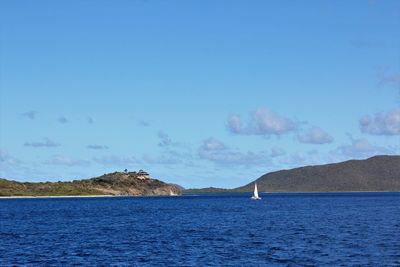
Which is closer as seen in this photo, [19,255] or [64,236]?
[19,255]

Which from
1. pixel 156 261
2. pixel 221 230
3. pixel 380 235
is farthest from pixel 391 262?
pixel 221 230

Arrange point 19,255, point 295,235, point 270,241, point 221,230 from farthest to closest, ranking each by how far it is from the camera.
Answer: point 221,230 < point 295,235 < point 270,241 < point 19,255

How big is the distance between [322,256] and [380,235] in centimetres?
3192

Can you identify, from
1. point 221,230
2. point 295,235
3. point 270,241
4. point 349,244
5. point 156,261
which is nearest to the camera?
point 156,261

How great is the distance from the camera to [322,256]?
8556 cm

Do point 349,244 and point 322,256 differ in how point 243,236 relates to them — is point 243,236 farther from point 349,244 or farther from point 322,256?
point 322,256

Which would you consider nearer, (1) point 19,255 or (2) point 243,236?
(1) point 19,255

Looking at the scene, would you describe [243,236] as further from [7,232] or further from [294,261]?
[7,232]

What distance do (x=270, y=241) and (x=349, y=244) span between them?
1341 cm

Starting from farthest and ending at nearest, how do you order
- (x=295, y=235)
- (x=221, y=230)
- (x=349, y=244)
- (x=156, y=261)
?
(x=221, y=230)
(x=295, y=235)
(x=349, y=244)
(x=156, y=261)

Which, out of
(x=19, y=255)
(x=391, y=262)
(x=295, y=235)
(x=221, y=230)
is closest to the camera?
(x=391, y=262)

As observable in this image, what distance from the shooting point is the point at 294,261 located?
3201 inches

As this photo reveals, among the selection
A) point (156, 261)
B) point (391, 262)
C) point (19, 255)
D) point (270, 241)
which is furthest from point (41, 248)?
point (391, 262)

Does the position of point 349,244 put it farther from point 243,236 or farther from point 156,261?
point 156,261
